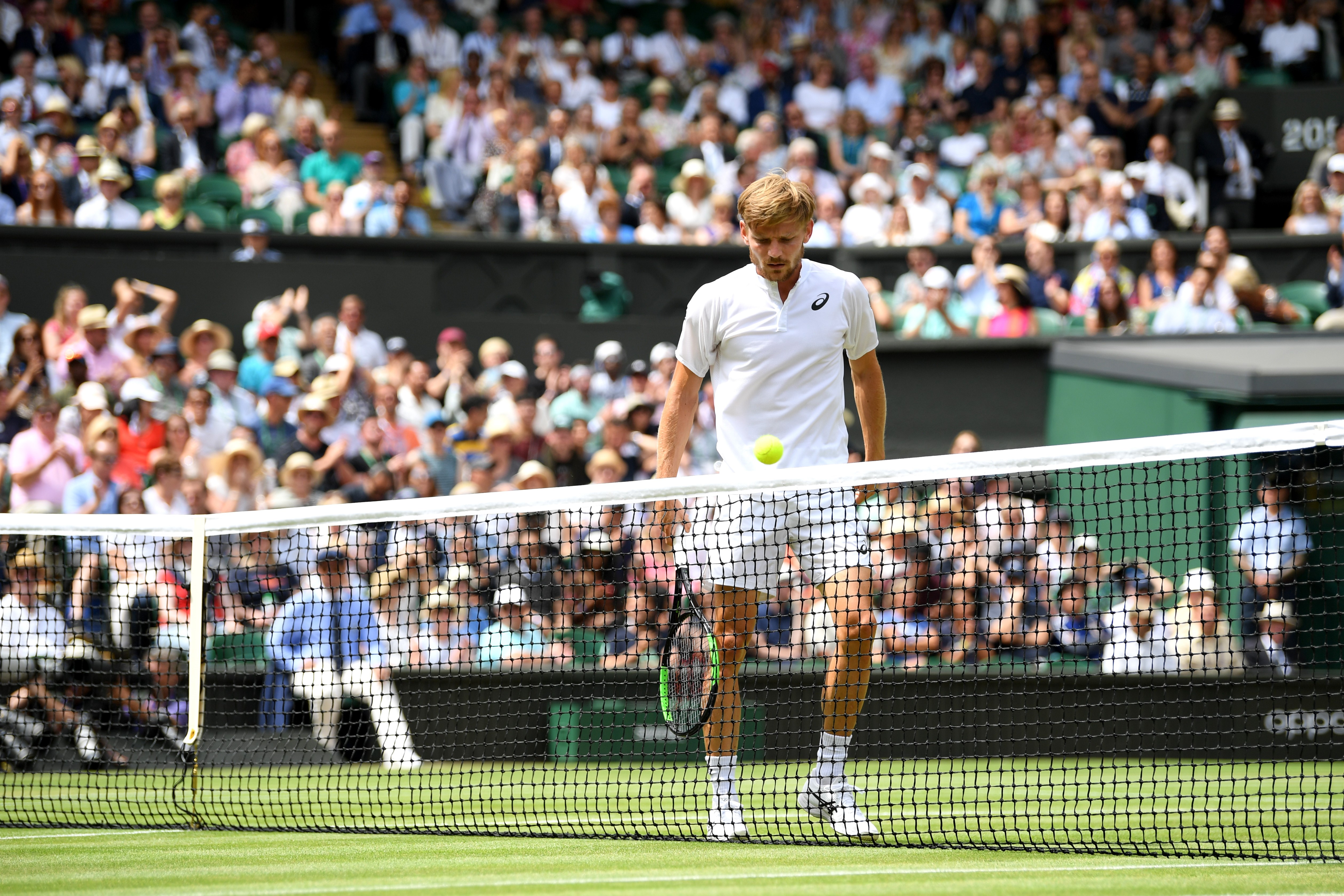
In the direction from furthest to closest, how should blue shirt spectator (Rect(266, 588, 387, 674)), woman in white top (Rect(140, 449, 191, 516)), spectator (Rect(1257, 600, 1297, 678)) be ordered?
woman in white top (Rect(140, 449, 191, 516))
spectator (Rect(1257, 600, 1297, 678))
blue shirt spectator (Rect(266, 588, 387, 674))

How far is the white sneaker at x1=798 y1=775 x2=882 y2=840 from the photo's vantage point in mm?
5426

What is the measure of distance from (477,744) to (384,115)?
11548mm

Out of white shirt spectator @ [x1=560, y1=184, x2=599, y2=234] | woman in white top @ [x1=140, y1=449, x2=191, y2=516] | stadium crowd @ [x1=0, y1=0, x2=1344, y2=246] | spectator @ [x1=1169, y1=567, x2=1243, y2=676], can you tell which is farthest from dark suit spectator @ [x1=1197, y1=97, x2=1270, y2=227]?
woman in white top @ [x1=140, y1=449, x2=191, y2=516]

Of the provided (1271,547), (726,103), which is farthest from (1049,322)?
(726,103)

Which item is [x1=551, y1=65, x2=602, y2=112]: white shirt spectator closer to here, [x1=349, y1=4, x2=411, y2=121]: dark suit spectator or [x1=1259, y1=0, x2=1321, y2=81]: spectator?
[x1=349, y1=4, x2=411, y2=121]: dark suit spectator

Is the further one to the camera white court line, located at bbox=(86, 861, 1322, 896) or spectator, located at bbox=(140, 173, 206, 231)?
spectator, located at bbox=(140, 173, 206, 231)

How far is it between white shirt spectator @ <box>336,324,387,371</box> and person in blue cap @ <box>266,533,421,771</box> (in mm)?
3790

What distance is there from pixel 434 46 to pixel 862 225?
562cm

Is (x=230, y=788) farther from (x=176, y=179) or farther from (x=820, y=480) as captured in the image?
(x=176, y=179)

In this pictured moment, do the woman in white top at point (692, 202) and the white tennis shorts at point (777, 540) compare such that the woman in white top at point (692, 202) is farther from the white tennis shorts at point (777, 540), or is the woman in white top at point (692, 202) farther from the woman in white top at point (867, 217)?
the white tennis shorts at point (777, 540)

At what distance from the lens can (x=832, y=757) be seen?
18.3ft

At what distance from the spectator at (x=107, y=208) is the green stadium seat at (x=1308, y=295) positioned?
380 inches

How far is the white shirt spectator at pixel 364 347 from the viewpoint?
12.3 meters

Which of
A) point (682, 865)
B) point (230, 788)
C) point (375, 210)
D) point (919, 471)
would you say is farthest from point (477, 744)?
point (375, 210)
